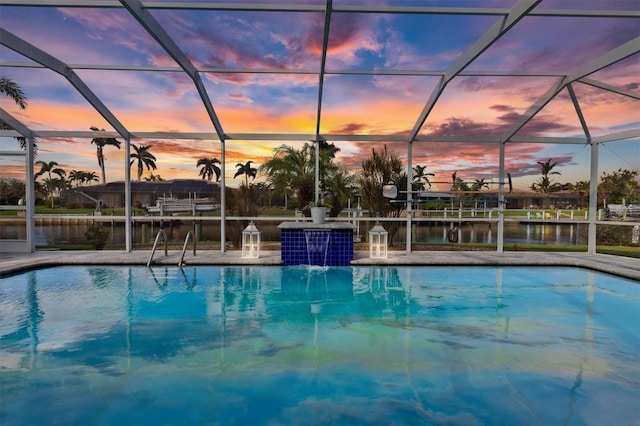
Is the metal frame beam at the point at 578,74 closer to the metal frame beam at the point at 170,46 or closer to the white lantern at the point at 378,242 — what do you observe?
the white lantern at the point at 378,242

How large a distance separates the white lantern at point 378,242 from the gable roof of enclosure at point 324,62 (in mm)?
2185

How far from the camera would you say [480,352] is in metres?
3.78

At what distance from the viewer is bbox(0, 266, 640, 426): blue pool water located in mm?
2742

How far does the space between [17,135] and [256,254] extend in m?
5.84

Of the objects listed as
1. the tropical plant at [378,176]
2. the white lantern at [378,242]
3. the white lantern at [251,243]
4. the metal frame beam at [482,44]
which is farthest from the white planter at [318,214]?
the metal frame beam at [482,44]

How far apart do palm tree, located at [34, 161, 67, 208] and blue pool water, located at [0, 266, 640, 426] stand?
4.17m

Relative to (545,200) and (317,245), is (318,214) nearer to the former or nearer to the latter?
(317,245)

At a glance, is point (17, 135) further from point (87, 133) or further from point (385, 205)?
point (385, 205)

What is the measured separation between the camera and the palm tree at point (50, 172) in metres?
9.55

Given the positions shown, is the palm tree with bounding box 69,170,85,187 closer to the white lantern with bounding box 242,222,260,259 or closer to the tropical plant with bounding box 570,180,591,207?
the white lantern with bounding box 242,222,260,259

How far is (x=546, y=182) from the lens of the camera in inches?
482

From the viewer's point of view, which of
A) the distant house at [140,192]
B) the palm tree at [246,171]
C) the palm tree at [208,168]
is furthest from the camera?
the palm tree at [246,171]

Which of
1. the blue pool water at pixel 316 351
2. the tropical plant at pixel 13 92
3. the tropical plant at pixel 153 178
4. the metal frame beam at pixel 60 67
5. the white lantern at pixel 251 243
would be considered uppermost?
the tropical plant at pixel 13 92

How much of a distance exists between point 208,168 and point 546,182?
1046 centimetres
